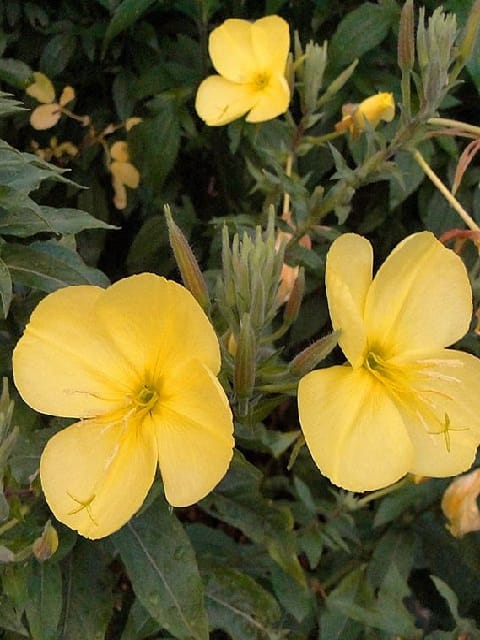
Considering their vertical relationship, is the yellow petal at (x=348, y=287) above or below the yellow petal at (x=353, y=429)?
above

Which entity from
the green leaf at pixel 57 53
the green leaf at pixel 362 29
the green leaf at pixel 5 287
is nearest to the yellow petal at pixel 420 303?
the green leaf at pixel 5 287

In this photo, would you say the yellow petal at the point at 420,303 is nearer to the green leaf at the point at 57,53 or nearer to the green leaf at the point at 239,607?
the green leaf at the point at 239,607

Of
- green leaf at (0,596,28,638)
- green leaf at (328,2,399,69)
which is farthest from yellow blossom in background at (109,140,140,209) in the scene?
green leaf at (0,596,28,638)

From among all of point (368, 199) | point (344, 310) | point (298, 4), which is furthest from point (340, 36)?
point (344, 310)

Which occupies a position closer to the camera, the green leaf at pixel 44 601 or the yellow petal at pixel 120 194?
the green leaf at pixel 44 601

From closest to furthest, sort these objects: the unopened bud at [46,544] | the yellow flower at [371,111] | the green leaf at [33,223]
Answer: the unopened bud at [46,544] → the green leaf at [33,223] → the yellow flower at [371,111]

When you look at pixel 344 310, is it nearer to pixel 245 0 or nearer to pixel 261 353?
pixel 261 353
